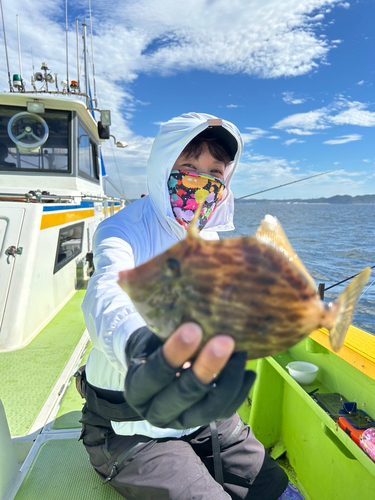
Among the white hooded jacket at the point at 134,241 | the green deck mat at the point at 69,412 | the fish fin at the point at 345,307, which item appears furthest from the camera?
the green deck mat at the point at 69,412

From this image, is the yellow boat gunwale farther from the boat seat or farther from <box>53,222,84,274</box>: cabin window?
<box>53,222,84,274</box>: cabin window

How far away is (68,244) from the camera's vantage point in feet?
21.9

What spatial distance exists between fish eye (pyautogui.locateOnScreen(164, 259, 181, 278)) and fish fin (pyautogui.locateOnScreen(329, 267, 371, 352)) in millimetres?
506

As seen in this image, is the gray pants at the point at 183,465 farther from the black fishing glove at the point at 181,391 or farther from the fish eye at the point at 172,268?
the fish eye at the point at 172,268

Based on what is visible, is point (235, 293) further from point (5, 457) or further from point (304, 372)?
point (304, 372)

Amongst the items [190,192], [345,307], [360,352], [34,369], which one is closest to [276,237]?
[345,307]

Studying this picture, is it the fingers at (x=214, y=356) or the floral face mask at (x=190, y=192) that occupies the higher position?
the floral face mask at (x=190, y=192)

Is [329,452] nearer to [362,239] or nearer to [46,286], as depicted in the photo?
[46,286]

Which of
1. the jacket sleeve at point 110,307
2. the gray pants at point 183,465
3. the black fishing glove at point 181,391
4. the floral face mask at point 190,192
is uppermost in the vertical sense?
the floral face mask at point 190,192

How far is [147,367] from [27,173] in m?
6.89

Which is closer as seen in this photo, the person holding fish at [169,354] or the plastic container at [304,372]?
the person holding fish at [169,354]

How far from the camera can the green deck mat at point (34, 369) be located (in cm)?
336

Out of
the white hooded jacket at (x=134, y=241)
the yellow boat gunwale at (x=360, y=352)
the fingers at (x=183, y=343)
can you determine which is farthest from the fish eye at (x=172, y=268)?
the yellow boat gunwale at (x=360, y=352)

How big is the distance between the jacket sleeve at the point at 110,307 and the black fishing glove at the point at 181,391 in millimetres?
205
